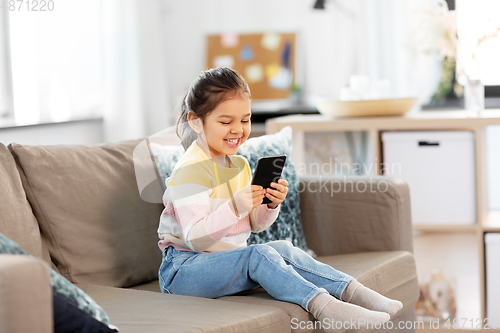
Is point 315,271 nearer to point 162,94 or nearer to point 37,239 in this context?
point 37,239

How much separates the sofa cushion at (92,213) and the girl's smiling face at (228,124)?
370 millimetres

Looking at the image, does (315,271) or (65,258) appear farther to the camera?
(65,258)

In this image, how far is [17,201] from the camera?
1.46 m

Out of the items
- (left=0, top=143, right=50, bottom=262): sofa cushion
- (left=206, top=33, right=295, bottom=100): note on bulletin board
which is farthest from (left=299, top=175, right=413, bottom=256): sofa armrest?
(left=206, top=33, right=295, bottom=100): note on bulletin board

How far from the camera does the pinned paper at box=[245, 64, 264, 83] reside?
3.24 meters

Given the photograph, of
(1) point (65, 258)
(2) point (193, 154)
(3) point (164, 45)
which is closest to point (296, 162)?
(2) point (193, 154)

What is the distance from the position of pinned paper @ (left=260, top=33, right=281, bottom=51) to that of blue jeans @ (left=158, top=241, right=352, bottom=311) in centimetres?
197

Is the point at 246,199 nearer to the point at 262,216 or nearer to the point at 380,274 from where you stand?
the point at 262,216

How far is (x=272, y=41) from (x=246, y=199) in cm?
202

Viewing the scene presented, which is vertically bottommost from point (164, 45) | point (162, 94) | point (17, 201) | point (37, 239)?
point (37, 239)

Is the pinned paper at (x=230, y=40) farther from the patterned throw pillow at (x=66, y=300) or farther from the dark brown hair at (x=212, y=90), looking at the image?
the patterned throw pillow at (x=66, y=300)

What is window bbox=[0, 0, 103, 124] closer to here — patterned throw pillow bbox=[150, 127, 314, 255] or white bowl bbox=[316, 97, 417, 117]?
patterned throw pillow bbox=[150, 127, 314, 255]

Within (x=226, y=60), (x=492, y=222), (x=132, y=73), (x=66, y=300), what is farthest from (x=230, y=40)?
(x=66, y=300)

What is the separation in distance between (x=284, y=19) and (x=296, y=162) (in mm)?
1150
